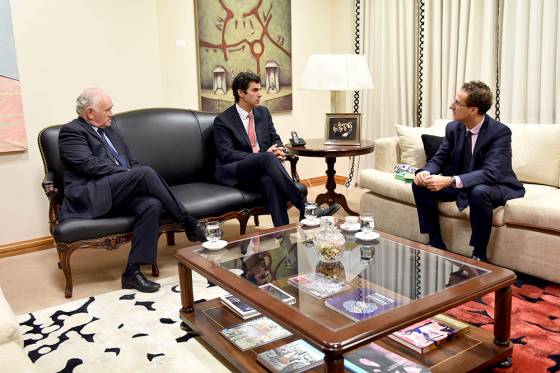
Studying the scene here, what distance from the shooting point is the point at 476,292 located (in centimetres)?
184

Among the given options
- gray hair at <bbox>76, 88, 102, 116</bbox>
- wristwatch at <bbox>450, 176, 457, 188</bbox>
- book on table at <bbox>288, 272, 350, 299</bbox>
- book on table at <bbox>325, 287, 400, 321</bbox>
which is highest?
gray hair at <bbox>76, 88, 102, 116</bbox>

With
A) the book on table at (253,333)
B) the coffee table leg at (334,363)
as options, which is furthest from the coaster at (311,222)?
the coffee table leg at (334,363)

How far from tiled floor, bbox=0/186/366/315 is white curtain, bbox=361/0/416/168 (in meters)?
1.97

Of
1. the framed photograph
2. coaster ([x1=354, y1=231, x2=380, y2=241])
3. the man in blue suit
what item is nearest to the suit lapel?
the framed photograph

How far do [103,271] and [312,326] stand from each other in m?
2.11

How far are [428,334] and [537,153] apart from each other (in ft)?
6.21

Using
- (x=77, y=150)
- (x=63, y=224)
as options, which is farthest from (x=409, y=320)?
(x=77, y=150)

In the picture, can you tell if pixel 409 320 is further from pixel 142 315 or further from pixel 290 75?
pixel 290 75

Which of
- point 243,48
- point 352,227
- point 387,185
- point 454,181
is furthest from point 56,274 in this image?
point 243,48

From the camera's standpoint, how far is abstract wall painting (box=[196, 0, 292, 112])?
465cm

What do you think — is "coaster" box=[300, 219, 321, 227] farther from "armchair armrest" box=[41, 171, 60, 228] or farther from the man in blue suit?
"armchair armrest" box=[41, 171, 60, 228]

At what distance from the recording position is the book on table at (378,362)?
6.10ft

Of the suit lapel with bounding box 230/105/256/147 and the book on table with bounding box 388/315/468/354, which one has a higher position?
the suit lapel with bounding box 230/105/256/147

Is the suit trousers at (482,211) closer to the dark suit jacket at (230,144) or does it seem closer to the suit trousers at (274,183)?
the suit trousers at (274,183)
